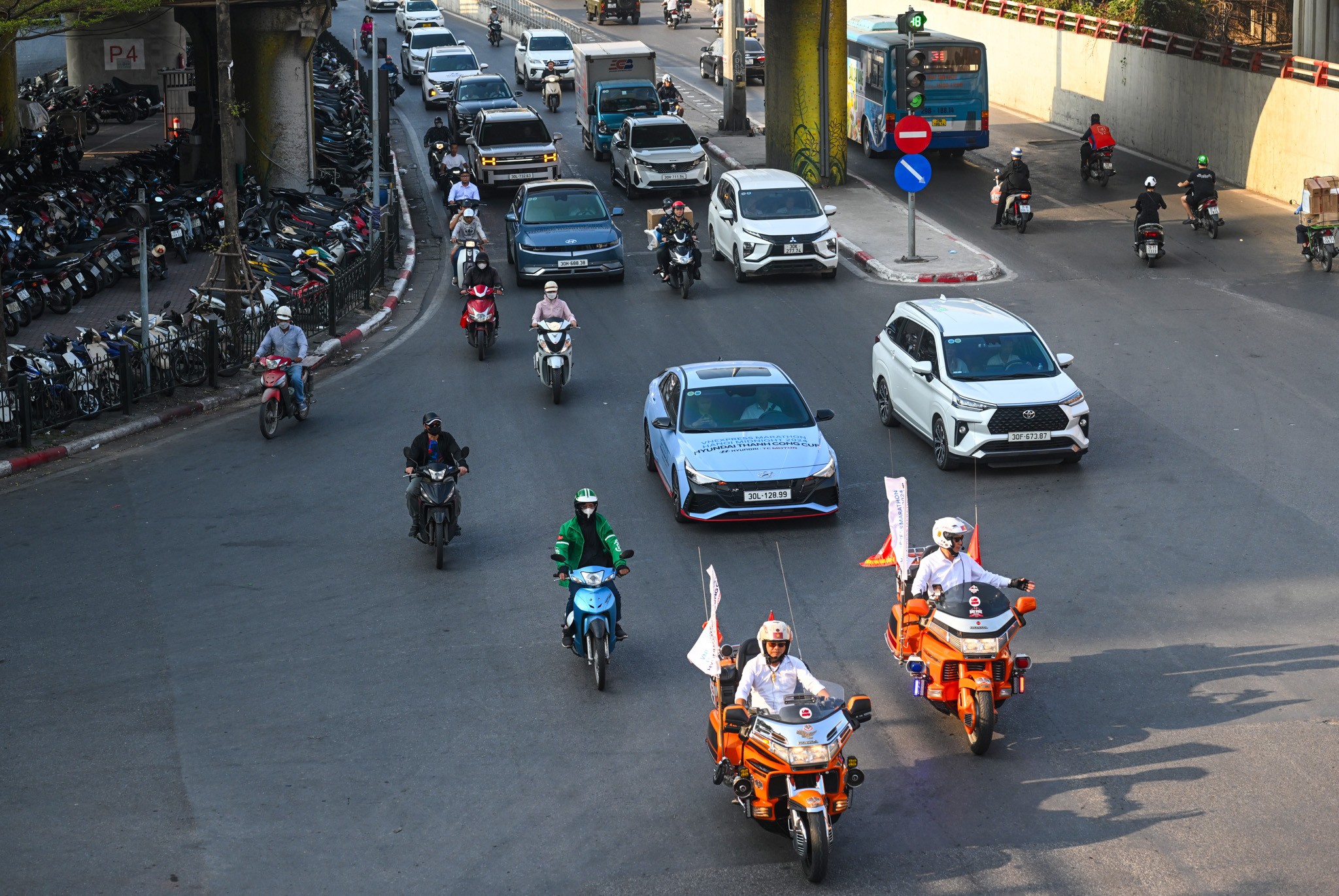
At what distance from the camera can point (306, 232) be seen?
96.0ft

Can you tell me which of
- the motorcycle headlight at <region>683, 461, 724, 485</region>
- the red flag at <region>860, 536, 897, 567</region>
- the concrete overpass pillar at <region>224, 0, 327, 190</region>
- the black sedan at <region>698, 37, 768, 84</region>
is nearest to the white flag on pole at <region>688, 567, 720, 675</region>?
the red flag at <region>860, 536, 897, 567</region>

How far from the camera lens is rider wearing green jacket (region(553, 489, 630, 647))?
12367mm

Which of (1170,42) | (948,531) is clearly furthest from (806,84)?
(948,531)

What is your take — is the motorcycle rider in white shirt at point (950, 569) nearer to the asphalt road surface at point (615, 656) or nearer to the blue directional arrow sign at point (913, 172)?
the asphalt road surface at point (615, 656)

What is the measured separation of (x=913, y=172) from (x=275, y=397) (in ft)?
42.7

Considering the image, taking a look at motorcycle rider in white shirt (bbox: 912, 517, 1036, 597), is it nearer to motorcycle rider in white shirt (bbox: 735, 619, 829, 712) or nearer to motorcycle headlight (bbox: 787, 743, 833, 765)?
motorcycle rider in white shirt (bbox: 735, 619, 829, 712)

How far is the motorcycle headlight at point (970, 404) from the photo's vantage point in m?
17.0

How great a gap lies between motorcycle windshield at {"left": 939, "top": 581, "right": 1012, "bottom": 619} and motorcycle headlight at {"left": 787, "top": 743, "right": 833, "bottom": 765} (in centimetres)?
216

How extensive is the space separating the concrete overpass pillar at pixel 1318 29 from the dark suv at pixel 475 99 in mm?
20357

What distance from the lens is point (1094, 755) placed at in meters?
10.7

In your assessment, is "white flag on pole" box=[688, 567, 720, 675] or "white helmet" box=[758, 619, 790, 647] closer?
"white helmet" box=[758, 619, 790, 647]

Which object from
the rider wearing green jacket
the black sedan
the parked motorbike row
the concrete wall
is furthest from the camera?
the black sedan

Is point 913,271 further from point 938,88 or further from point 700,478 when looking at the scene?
point 700,478

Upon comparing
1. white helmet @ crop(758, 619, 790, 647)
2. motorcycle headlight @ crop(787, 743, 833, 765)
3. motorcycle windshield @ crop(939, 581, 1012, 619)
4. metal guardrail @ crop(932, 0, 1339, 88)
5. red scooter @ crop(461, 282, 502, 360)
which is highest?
metal guardrail @ crop(932, 0, 1339, 88)
